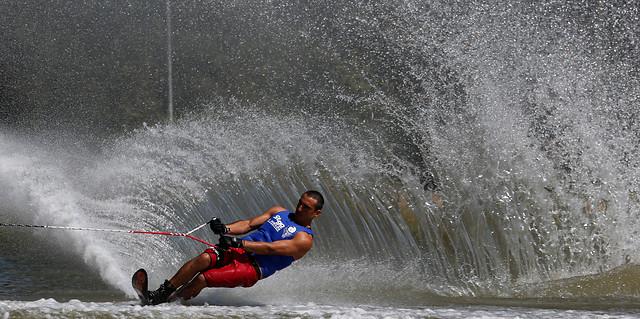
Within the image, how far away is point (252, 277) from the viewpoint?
509 cm

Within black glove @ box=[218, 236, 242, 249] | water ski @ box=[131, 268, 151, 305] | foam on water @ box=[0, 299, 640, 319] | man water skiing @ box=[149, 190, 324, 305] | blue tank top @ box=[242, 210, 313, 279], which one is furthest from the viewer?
blue tank top @ box=[242, 210, 313, 279]

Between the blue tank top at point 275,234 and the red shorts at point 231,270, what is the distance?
9cm

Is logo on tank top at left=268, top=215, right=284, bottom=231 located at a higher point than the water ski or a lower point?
higher

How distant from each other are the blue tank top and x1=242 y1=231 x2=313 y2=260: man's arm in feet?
0.26

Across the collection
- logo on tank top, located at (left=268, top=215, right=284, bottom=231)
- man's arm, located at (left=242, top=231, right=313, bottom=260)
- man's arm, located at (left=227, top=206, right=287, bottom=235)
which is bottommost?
man's arm, located at (left=242, top=231, right=313, bottom=260)

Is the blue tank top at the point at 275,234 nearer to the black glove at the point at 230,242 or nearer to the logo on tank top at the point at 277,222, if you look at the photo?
the logo on tank top at the point at 277,222

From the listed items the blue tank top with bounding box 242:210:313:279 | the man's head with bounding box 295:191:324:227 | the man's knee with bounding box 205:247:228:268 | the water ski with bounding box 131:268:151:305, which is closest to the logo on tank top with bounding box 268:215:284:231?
the blue tank top with bounding box 242:210:313:279

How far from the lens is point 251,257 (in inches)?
202

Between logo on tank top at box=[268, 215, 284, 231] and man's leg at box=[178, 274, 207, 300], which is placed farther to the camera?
logo on tank top at box=[268, 215, 284, 231]

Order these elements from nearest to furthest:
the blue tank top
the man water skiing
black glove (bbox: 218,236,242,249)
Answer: black glove (bbox: 218,236,242,249), the man water skiing, the blue tank top

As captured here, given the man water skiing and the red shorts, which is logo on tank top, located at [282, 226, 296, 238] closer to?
the man water skiing

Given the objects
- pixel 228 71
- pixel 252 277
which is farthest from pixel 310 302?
pixel 228 71

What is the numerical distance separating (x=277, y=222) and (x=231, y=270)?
49cm

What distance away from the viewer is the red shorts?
499cm
